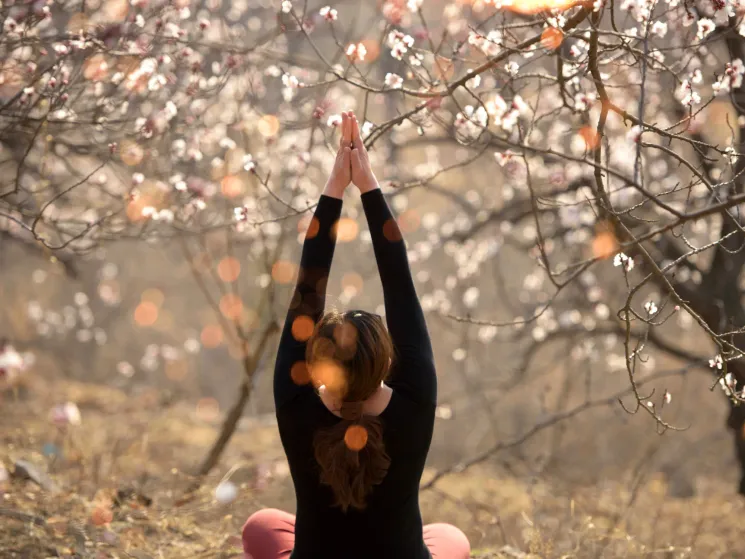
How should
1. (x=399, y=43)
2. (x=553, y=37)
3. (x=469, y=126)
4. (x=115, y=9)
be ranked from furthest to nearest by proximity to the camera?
(x=115, y=9) → (x=469, y=126) → (x=399, y=43) → (x=553, y=37)

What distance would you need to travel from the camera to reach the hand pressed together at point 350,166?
207 cm

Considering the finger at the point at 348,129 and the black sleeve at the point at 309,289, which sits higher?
the finger at the point at 348,129

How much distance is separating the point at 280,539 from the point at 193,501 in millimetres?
2439

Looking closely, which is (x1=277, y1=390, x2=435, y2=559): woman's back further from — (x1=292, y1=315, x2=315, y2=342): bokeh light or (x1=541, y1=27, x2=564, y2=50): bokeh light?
(x1=541, y1=27, x2=564, y2=50): bokeh light

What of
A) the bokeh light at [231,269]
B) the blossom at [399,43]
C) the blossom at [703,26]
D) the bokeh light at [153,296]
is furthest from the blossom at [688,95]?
the bokeh light at [153,296]

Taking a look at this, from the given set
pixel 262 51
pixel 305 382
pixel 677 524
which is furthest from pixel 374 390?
pixel 677 524

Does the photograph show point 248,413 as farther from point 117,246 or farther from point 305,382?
point 305,382

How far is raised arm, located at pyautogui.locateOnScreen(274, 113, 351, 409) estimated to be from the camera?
1876mm

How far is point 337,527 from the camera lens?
1854mm

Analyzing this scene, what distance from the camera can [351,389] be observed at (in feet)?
5.57

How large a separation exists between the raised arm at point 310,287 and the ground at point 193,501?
63.6 inches

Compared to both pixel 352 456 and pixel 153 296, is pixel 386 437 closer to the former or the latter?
pixel 352 456

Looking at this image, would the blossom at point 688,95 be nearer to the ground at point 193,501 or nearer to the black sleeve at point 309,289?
the black sleeve at point 309,289

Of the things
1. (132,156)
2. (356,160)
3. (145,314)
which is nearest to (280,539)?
(356,160)
